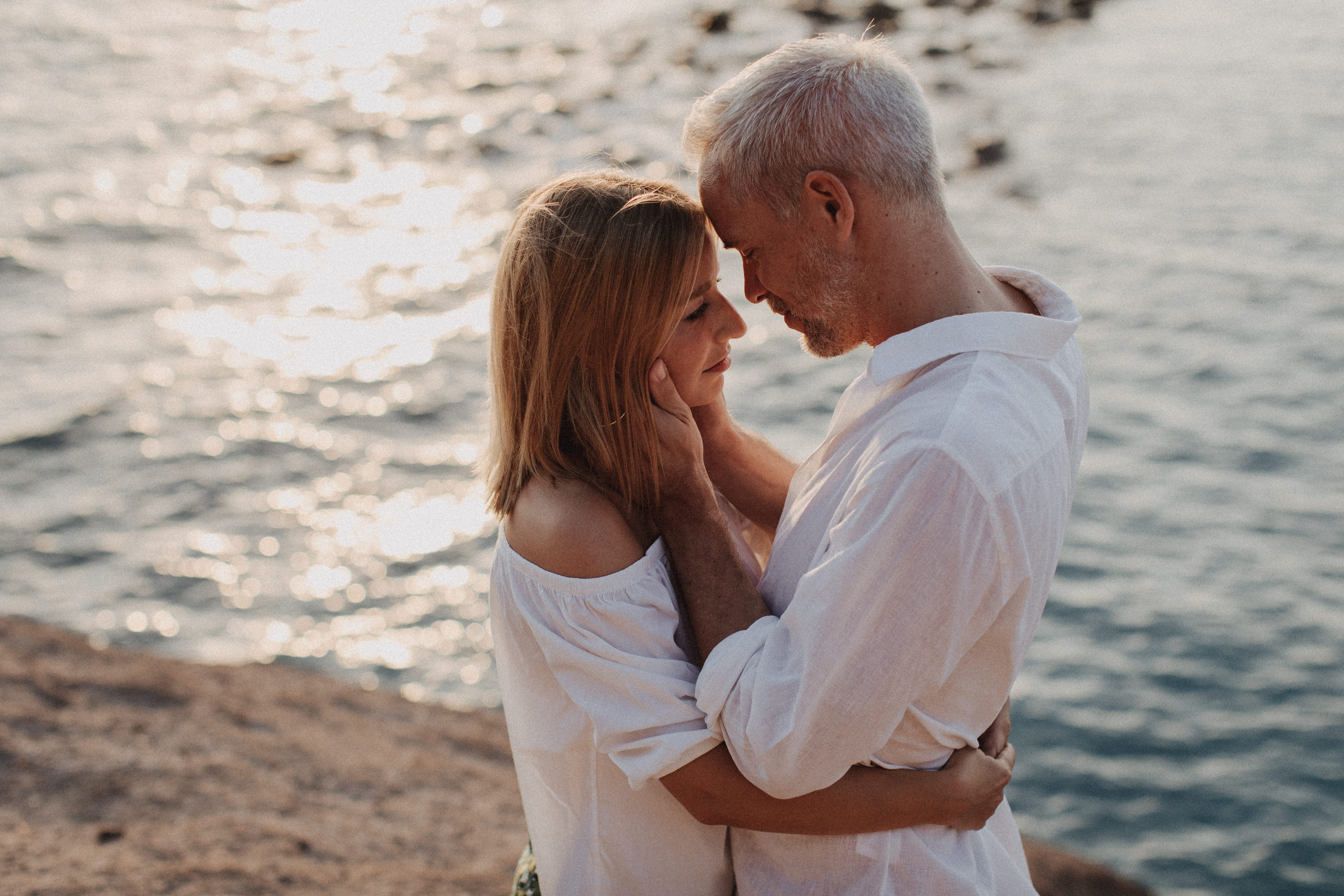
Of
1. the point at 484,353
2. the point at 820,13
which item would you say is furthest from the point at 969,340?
the point at 820,13

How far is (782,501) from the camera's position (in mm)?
3016

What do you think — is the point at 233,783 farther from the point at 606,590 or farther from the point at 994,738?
the point at 994,738

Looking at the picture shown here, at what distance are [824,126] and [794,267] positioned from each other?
0.31 m

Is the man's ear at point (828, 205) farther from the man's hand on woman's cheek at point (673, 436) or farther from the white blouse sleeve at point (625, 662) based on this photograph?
the white blouse sleeve at point (625, 662)

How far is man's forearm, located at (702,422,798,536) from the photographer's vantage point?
300cm

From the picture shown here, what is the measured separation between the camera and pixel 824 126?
2.37 m

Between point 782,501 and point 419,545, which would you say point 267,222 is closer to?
point 419,545

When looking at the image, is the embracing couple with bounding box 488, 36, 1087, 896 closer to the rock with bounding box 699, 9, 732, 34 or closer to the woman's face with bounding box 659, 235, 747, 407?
the woman's face with bounding box 659, 235, 747, 407

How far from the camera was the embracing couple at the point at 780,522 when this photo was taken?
6.77 ft

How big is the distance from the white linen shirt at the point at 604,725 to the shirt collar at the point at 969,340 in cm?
58

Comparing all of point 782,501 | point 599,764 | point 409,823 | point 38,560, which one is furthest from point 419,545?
point 599,764

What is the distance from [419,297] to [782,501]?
24.9ft

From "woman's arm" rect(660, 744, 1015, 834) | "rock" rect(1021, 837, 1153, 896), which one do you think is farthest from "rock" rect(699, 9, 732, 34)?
"woman's arm" rect(660, 744, 1015, 834)

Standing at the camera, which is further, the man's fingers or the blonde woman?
the man's fingers
